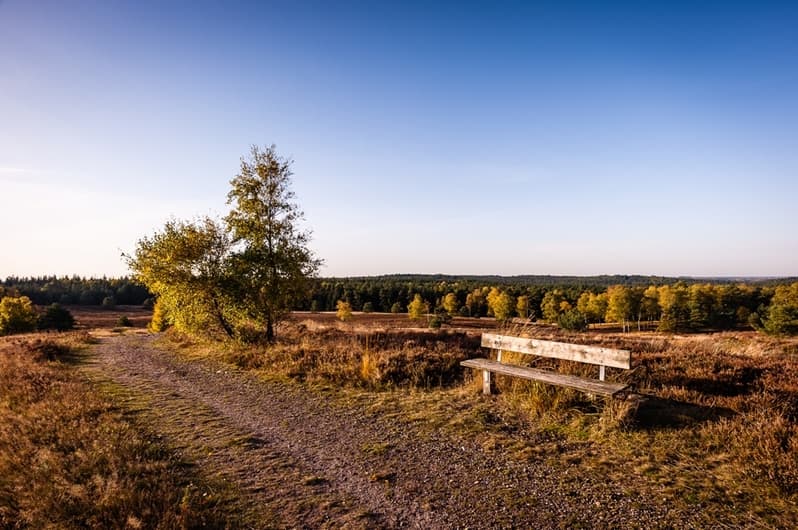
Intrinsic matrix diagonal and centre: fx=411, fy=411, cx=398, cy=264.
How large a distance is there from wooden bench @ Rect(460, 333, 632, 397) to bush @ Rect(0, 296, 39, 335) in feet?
182

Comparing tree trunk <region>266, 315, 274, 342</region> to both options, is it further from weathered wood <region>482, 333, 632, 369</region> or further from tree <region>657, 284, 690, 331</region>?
tree <region>657, 284, 690, 331</region>

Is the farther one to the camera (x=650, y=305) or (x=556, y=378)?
(x=650, y=305)

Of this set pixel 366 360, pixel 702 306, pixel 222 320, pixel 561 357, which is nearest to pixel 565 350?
pixel 561 357

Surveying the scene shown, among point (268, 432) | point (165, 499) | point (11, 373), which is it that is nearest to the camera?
point (165, 499)

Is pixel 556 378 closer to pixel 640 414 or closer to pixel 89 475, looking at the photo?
pixel 640 414

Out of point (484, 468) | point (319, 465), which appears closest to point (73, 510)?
point (319, 465)

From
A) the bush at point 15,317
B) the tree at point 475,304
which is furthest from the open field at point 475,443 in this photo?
the tree at point 475,304

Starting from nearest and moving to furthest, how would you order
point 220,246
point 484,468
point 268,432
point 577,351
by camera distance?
point 484,468 < point 268,432 < point 577,351 < point 220,246

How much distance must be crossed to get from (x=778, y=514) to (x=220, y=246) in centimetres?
1671

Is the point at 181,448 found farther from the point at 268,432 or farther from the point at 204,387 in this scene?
the point at 204,387

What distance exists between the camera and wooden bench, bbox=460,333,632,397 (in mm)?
7105

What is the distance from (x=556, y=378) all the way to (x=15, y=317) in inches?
2259

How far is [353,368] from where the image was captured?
10.5 meters

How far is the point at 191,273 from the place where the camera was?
1573cm
